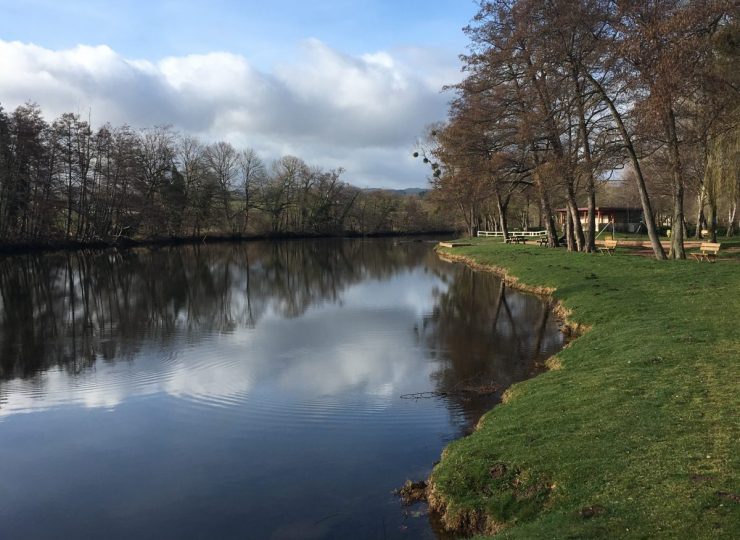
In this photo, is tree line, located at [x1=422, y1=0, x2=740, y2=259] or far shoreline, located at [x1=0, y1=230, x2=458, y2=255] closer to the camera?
tree line, located at [x1=422, y1=0, x2=740, y2=259]

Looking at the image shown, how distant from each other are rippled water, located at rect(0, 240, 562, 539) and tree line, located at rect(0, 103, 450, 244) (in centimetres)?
4178

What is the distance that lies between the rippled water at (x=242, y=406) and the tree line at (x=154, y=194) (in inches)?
1645

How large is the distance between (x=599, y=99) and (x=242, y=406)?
22.3m

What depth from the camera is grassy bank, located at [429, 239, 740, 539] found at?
4957 millimetres

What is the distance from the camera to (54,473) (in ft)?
27.0

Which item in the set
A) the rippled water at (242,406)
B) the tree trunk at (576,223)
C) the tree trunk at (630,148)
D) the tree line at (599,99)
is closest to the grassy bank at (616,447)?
the rippled water at (242,406)

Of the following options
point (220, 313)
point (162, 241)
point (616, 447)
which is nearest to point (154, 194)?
point (162, 241)

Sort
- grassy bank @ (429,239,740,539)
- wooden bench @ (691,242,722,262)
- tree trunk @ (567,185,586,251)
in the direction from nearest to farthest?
grassy bank @ (429,239,740,539), wooden bench @ (691,242,722,262), tree trunk @ (567,185,586,251)

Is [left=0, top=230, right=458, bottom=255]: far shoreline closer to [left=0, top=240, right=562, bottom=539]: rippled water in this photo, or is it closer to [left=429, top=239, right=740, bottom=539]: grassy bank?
[left=0, top=240, right=562, bottom=539]: rippled water

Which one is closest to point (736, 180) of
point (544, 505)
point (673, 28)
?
point (673, 28)

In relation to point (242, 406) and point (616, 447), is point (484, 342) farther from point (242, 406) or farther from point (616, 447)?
point (616, 447)

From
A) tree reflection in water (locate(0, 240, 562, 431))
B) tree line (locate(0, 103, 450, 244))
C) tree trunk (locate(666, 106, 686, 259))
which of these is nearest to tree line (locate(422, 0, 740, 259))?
tree trunk (locate(666, 106, 686, 259))

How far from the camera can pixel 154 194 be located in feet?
261

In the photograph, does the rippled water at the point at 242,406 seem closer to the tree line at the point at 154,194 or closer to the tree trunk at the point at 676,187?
the tree trunk at the point at 676,187
